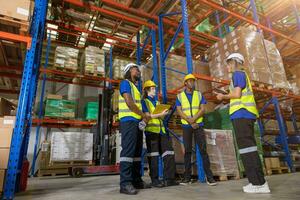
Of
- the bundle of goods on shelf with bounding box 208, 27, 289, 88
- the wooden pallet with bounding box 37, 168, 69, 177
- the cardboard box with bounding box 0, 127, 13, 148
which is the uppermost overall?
the bundle of goods on shelf with bounding box 208, 27, 289, 88

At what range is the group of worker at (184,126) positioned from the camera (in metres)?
2.98

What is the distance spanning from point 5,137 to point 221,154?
4082 mm

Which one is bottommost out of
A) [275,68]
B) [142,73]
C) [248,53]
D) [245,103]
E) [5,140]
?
[5,140]

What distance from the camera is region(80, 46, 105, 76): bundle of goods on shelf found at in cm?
811

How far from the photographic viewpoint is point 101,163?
6410 mm

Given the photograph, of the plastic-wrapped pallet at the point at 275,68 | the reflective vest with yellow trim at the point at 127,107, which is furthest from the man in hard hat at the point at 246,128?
the plastic-wrapped pallet at the point at 275,68

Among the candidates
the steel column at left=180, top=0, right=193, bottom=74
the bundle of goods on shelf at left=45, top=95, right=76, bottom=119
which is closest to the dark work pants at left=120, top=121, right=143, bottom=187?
the steel column at left=180, top=0, right=193, bottom=74

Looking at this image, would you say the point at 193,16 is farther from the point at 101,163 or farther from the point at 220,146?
the point at 101,163

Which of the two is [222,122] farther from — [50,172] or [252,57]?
[50,172]

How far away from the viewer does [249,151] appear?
2955mm

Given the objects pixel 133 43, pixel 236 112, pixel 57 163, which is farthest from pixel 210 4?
pixel 57 163

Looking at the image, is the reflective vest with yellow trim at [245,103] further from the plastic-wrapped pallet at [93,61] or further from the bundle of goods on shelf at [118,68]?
the bundle of goods on shelf at [118,68]

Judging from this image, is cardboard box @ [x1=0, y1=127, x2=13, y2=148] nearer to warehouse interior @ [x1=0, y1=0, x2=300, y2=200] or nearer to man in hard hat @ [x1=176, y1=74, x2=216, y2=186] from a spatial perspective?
warehouse interior @ [x1=0, y1=0, x2=300, y2=200]

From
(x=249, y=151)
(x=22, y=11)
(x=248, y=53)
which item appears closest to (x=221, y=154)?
(x=249, y=151)
